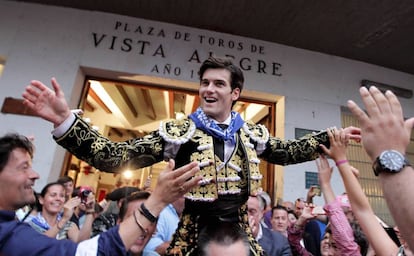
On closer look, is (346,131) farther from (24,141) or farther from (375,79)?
(375,79)

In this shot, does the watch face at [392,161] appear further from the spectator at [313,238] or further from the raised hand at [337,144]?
the spectator at [313,238]

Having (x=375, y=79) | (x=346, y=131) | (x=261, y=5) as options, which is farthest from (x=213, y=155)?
(x=375, y=79)

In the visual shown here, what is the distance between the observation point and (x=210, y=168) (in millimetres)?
1373

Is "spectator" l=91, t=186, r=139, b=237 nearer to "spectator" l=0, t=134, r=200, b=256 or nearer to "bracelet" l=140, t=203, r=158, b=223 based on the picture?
"spectator" l=0, t=134, r=200, b=256

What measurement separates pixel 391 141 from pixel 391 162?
65 millimetres

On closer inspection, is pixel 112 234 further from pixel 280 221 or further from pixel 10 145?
pixel 280 221

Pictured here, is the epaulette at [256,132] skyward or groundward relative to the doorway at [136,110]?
groundward

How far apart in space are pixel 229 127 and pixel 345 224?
1005mm

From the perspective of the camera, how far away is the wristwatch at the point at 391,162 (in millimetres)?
719

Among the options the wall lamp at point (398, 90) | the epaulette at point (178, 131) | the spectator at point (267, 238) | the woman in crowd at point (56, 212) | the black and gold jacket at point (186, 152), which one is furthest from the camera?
the wall lamp at point (398, 90)

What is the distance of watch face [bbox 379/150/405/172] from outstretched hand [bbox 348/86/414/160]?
0.8 inches

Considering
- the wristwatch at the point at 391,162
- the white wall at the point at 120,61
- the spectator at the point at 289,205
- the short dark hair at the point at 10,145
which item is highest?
the white wall at the point at 120,61

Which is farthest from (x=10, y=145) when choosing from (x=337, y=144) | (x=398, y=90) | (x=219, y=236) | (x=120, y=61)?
(x=398, y=90)

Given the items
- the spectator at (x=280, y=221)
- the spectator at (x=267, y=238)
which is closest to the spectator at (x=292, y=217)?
the spectator at (x=280, y=221)
